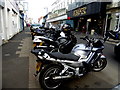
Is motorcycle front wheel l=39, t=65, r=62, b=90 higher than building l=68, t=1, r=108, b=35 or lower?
lower

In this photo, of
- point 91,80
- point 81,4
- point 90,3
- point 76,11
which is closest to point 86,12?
point 90,3

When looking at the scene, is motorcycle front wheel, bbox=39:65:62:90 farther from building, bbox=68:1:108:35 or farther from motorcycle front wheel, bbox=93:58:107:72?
building, bbox=68:1:108:35

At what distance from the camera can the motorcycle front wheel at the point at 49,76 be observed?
9.66 feet

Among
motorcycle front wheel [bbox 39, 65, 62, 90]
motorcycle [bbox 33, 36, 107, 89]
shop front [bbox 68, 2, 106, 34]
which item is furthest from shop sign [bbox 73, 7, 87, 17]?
motorcycle front wheel [bbox 39, 65, 62, 90]

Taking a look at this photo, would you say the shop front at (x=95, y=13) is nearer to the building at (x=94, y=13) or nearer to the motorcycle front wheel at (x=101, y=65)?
the building at (x=94, y=13)

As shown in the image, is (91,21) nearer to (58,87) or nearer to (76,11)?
(76,11)

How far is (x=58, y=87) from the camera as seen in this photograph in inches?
126

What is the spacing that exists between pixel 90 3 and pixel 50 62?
1681 centimetres

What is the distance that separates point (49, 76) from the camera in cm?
302

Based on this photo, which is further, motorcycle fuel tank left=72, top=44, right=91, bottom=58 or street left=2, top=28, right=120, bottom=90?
motorcycle fuel tank left=72, top=44, right=91, bottom=58

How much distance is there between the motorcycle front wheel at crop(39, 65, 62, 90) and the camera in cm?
295

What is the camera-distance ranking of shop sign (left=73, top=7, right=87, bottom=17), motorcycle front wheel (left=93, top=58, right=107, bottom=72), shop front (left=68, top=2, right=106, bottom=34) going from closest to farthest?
motorcycle front wheel (left=93, top=58, right=107, bottom=72) → shop front (left=68, top=2, right=106, bottom=34) → shop sign (left=73, top=7, right=87, bottom=17)

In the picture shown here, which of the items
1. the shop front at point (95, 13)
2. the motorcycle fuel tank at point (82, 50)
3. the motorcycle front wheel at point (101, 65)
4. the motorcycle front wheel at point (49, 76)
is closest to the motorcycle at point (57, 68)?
the motorcycle front wheel at point (49, 76)

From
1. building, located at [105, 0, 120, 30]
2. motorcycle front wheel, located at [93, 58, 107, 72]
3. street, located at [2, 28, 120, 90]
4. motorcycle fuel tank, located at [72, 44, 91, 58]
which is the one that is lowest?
street, located at [2, 28, 120, 90]
